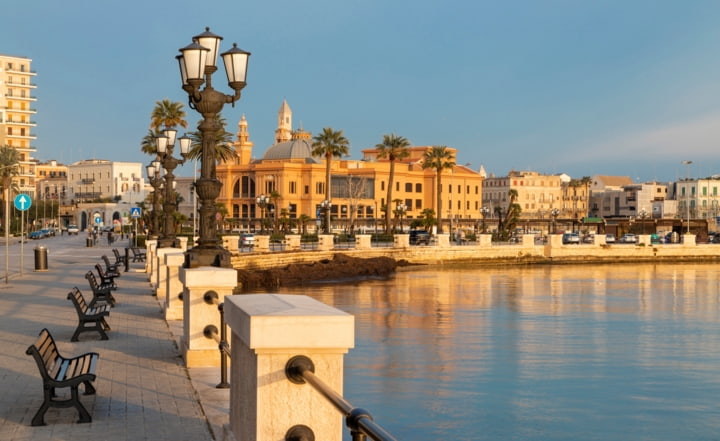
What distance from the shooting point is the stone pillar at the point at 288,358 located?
14.7 feet

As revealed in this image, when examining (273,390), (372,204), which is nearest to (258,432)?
(273,390)

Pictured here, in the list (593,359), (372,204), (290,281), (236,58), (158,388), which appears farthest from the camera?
(372,204)

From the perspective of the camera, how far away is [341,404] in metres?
3.96

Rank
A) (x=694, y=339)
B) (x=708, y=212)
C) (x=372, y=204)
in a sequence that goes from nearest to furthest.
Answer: (x=694, y=339) → (x=372, y=204) → (x=708, y=212)

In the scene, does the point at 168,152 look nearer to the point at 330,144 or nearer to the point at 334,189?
the point at 330,144

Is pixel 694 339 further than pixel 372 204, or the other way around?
pixel 372 204

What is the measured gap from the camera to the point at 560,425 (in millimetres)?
16922

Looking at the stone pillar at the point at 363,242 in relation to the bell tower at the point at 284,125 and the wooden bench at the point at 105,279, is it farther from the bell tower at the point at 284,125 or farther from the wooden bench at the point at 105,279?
the bell tower at the point at 284,125

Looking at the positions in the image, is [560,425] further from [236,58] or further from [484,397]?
[236,58]

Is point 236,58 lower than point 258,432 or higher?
higher

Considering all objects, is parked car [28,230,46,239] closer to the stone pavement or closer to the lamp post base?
the stone pavement

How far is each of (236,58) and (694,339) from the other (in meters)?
21.5

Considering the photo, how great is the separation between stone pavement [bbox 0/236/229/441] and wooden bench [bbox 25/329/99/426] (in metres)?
0.15

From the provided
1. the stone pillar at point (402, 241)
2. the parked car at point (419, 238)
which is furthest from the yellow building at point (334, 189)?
the stone pillar at point (402, 241)
